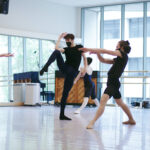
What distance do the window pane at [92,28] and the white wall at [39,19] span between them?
1.15 feet

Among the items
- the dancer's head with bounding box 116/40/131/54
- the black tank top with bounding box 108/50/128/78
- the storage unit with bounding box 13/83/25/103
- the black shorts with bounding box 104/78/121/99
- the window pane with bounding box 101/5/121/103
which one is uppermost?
the window pane with bounding box 101/5/121/103

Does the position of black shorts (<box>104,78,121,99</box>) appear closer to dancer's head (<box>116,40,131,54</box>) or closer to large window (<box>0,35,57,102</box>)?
dancer's head (<box>116,40,131,54</box>)

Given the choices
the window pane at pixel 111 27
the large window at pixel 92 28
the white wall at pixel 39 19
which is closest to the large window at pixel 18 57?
the white wall at pixel 39 19

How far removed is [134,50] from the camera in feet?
42.4

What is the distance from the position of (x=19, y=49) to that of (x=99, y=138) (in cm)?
1118

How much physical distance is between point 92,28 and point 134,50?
2254mm

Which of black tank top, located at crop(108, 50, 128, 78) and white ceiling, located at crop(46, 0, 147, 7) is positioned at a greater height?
white ceiling, located at crop(46, 0, 147, 7)

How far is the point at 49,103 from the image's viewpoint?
37.9 feet

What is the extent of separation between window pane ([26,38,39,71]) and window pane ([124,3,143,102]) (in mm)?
3809

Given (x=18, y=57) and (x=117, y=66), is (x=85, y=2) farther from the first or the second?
(x=117, y=66)

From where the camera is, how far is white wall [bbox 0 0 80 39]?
12.3m

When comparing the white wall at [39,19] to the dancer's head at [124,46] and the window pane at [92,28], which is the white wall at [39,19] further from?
the dancer's head at [124,46]

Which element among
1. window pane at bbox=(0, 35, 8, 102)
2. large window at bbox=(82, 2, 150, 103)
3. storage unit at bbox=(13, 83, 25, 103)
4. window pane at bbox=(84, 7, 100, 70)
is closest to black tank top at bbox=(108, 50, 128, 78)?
storage unit at bbox=(13, 83, 25, 103)

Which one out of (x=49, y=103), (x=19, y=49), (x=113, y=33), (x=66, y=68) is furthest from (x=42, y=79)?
(x=66, y=68)
